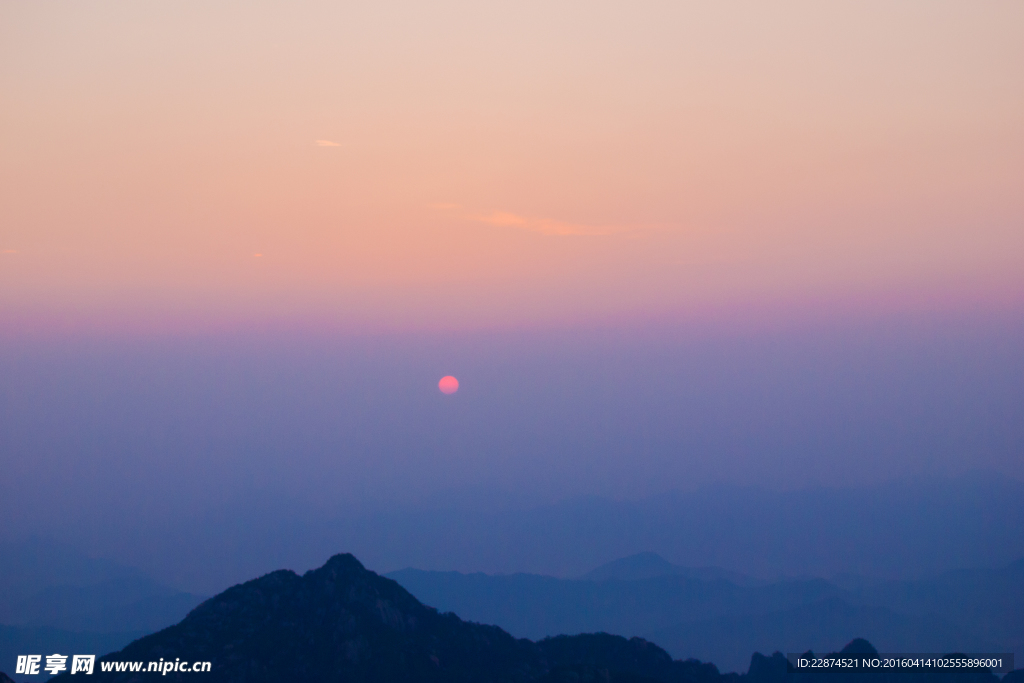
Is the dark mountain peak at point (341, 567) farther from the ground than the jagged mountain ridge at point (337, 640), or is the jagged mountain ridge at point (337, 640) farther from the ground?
the dark mountain peak at point (341, 567)

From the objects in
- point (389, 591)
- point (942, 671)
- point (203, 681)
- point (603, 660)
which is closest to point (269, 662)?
point (203, 681)

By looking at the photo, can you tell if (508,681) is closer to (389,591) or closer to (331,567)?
(389,591)

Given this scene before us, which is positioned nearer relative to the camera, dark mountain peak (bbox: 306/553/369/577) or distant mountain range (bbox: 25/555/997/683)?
distant mountain range (bbox: 25/555/997/683)

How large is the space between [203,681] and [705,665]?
315 ft

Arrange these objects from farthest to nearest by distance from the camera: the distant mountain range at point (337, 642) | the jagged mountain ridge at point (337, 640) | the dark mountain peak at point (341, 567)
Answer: the dark mountain peak at point (341, 567), the jagged mountain ridge at point (337, 640), the distant mountain range at point (337, 642)

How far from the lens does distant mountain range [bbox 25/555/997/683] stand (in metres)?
131

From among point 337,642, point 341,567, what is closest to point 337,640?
point 337,642

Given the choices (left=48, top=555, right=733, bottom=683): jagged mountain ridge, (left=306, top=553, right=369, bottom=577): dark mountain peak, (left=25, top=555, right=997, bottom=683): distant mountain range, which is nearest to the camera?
(left=25, top=555, right=997, bottom=683): distant mountain range

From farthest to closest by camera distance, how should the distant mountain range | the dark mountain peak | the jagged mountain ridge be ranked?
the dark mountain peak < the jagged mountain ridge < the distant mountain range

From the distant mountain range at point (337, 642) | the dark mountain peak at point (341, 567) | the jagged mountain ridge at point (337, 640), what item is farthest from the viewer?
the dark mountain peak at point (341, 567)

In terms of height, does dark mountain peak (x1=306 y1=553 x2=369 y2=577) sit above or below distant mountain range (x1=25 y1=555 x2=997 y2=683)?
above

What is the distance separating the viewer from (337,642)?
137m

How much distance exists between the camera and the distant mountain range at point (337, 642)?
13112 cm

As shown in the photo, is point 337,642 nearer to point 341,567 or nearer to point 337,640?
point 337,640
